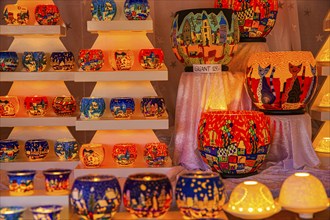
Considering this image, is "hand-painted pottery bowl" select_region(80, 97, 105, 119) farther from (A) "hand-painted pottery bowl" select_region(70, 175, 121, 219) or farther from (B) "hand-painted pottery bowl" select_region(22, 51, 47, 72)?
(A) "hand-painted pottery bowl" select_region(70, 175, 121, 219)

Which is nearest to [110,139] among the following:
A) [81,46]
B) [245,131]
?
[245,131]

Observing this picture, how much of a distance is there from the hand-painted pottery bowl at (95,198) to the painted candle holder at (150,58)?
0.80 metres

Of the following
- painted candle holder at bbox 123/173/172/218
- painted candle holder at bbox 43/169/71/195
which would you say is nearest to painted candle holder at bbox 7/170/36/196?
painted candle holder at bbox 43/169/71/195

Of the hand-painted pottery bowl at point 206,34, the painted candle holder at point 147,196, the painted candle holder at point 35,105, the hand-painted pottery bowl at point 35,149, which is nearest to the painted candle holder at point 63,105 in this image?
the painted candle holder at point 35,105

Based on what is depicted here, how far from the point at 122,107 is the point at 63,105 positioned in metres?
0.35

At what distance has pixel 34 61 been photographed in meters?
2.95

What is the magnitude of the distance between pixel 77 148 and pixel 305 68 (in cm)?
108

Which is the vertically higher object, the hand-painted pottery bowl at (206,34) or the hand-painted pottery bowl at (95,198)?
the hand-painted pottery bowl at (206,34)

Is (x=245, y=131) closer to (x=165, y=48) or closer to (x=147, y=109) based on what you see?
(x=147, y=109)

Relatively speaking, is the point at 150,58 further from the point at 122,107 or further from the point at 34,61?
the point at 34,61

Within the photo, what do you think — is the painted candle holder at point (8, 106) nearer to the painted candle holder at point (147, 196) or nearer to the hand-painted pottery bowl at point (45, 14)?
the hand-painted pottery bowl at point (45, 14)

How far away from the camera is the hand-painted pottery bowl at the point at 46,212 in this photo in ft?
6.85

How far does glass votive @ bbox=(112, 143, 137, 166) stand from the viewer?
8.92 ft

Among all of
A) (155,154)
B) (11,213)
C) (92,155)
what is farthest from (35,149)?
(11,213)
